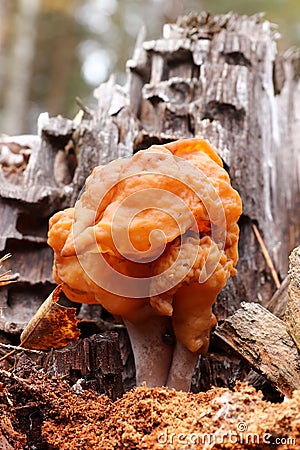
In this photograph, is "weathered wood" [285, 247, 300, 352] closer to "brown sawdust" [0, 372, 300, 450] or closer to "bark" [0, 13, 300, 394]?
"brown sawdust" [0, 372, 300, 450]

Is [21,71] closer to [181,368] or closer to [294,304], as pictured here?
[181,368]

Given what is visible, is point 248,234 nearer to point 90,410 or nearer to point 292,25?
point 90,410

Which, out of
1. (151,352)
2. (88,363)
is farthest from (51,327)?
(151,352)

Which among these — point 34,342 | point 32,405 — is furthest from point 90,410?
point 34,342

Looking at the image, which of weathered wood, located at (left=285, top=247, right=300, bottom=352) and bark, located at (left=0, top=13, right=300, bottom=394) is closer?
weathered wood, located at (left=285, top=247, right=300, bottom=352)

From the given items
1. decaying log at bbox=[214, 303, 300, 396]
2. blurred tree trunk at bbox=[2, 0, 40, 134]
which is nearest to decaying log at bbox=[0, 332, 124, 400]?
decaying log at bbox=[214, 303, 300, 396]

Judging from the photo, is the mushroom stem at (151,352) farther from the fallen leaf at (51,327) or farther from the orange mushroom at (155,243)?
the fallen leaf at (51,327)
